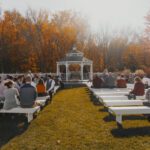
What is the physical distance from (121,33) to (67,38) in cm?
1393

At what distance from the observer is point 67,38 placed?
140 feet

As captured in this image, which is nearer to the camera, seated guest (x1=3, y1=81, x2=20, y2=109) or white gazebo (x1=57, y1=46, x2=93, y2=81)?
seated guest (x1=3, y1=81, x2=20, y2=109)

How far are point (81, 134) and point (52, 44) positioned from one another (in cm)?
3554

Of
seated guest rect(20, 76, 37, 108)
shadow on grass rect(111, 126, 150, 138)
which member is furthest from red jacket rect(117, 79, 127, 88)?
shadow on grass rect(111, 126, 150, 138)

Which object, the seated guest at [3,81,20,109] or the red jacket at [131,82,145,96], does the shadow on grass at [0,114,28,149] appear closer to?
the seated guest at [3,81,20,109]

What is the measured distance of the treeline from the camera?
38.9 meters

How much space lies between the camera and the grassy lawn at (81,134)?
6.73 m

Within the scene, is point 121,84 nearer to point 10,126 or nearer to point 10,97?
point 10,97

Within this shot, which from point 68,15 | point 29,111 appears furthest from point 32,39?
point 29,111

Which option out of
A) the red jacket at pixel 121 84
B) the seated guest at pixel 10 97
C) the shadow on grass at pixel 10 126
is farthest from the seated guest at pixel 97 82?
the seated guest at pixel 10 97

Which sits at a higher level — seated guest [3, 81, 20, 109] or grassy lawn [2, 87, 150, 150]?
seated guest [3, 81, 20, 109]

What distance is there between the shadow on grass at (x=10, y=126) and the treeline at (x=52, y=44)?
1089 inches

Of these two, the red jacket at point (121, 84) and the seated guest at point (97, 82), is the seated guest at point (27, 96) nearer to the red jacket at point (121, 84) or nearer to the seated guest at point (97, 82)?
the seated guest at point (97, 82)

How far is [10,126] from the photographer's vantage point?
895 centimetres
